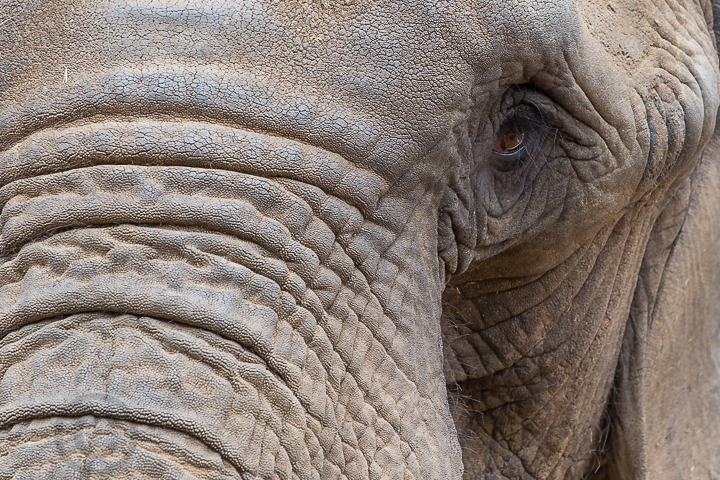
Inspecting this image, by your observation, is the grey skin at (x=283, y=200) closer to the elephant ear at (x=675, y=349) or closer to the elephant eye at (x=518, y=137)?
the elephant eye at (x=518, y=137)

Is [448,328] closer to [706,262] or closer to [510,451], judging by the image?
[510,451]

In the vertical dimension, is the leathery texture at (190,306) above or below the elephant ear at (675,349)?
below

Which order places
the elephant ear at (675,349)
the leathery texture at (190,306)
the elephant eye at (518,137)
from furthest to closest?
the elephant ear at (675,349), the elephant eye at (518,137), the leathery texture at (190,306)

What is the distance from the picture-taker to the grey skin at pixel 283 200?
0.97m

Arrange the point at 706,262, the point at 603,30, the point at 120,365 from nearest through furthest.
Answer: the point at 120,365 → the point at 603,30 → the point at 706,262

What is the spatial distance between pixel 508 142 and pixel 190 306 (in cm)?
57

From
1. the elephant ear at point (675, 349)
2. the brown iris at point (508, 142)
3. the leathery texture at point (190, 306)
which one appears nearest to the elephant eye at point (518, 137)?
the brown iris at point (508, 142)

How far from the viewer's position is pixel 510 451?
1840 mm

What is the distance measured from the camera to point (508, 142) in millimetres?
1346

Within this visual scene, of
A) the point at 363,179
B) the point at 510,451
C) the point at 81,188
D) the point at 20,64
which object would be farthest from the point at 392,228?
the point at 510,451

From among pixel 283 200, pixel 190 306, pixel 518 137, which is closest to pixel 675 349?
pixel 518 137

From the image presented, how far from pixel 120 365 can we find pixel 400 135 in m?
0.44

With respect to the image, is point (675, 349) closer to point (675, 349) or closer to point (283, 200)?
point (675, 349)

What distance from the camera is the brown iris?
1340 mm
